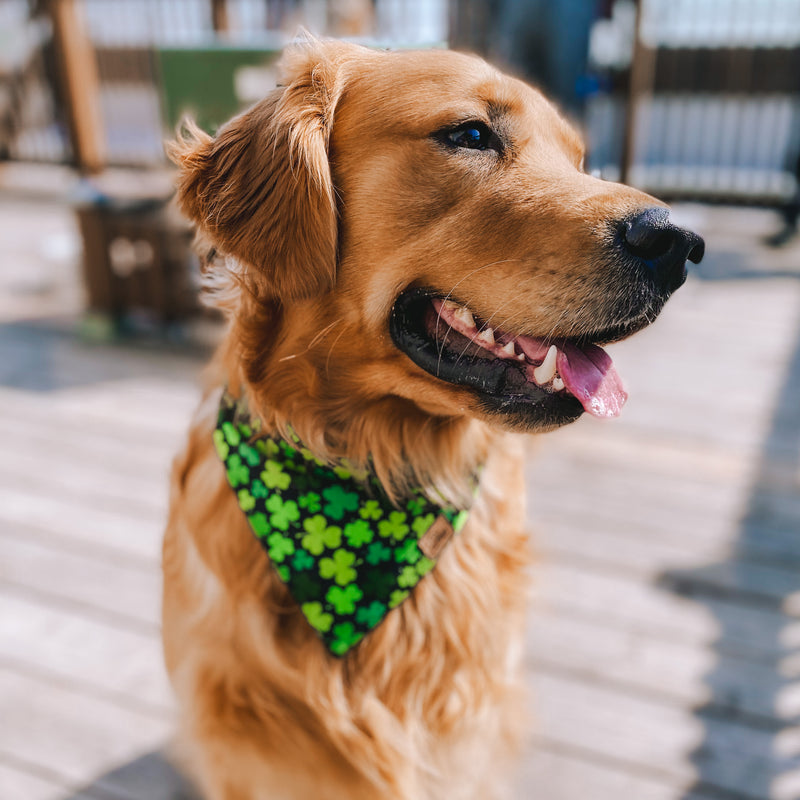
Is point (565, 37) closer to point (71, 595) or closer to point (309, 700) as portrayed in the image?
point (71, 595)

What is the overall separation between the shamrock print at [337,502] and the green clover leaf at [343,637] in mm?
206

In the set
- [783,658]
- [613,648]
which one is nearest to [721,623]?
[783,658]

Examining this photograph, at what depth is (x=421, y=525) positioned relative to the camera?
155cm

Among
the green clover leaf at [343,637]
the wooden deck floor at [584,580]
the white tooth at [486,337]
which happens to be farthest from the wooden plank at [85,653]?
the white tooth at [486,337]

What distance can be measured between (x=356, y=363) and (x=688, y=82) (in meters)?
7.53

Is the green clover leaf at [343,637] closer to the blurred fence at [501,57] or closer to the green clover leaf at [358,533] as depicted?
the green clover leaf at [358,533]

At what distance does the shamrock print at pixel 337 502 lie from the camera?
1.51 metres

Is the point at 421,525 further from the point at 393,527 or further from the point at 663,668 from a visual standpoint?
the point at 663,668

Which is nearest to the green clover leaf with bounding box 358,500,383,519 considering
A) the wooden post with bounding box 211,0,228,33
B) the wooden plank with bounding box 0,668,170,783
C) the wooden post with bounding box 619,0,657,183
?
the wooden plank with bounding box 0,668,170,783

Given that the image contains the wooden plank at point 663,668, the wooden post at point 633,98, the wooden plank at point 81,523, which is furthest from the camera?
the wooden post at point 633,98

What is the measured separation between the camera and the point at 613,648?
2158 mm

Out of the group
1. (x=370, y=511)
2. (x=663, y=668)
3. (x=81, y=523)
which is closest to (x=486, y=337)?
(x=370, y=511)

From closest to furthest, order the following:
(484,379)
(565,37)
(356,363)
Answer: (484,379) → (356,363) → (565,37)

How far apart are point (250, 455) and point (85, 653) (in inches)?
42.5
